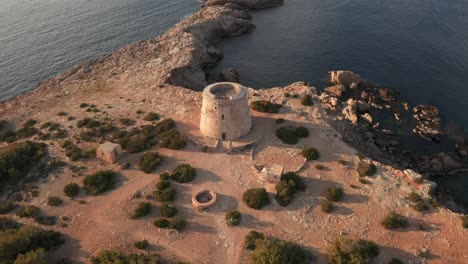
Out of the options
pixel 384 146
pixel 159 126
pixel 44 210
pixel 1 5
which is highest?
pixel 1 5

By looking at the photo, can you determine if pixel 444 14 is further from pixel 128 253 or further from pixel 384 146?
pixel 128 253

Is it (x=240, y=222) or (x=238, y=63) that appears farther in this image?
(x=238, y=63)

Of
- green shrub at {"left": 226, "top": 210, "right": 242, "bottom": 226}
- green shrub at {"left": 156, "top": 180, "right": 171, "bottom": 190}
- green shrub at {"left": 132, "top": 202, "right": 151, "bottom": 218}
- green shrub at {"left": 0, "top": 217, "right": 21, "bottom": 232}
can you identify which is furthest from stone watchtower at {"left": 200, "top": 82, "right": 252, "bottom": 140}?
green shrub at {"left": 0, "top": 217, "right": 21, "bottom": 232}

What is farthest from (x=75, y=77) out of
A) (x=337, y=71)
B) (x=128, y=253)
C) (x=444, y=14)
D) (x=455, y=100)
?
(x=444, y=14)

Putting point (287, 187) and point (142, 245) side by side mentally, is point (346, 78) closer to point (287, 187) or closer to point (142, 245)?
point (287, 187)

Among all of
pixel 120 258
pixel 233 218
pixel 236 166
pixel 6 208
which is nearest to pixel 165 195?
pixel 233 218

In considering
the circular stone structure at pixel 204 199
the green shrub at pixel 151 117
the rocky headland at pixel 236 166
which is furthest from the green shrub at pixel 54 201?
the green shrub at pixel 151 117

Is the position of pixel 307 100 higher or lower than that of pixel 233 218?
higher
